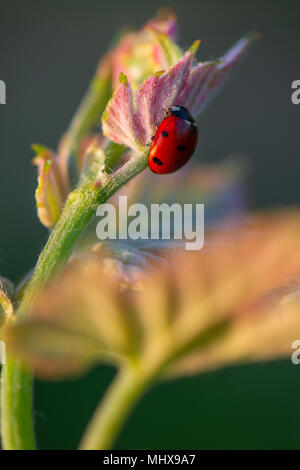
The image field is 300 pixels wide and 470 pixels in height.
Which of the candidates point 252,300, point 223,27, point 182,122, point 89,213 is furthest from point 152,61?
point 223,27

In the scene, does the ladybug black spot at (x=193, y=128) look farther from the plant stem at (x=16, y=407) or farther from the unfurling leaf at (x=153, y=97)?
the plant stem at (x=16, y=407)

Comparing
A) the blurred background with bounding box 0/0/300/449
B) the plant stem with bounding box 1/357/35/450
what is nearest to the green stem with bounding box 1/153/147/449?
the plant stem with bounding box 1/357/35/450

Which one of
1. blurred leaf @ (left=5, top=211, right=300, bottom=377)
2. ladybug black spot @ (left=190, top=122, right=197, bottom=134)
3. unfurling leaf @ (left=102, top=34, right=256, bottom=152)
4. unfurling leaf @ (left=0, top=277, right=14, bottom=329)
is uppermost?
ladybug black spot @ (left=190, top=122, right=197, bottom=134)

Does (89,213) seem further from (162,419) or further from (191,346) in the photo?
(162,419)

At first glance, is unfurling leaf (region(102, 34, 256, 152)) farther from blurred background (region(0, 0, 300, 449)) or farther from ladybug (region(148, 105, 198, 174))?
blurred background (region(0, 0, 300, 449))

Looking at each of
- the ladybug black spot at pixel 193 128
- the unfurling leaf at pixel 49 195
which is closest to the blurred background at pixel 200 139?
the unfurling leaf at pixel 49 195

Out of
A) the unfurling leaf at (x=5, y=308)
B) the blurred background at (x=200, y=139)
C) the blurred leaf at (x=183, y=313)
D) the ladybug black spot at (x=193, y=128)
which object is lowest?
the blurred leaf at (x=183, y=313)
